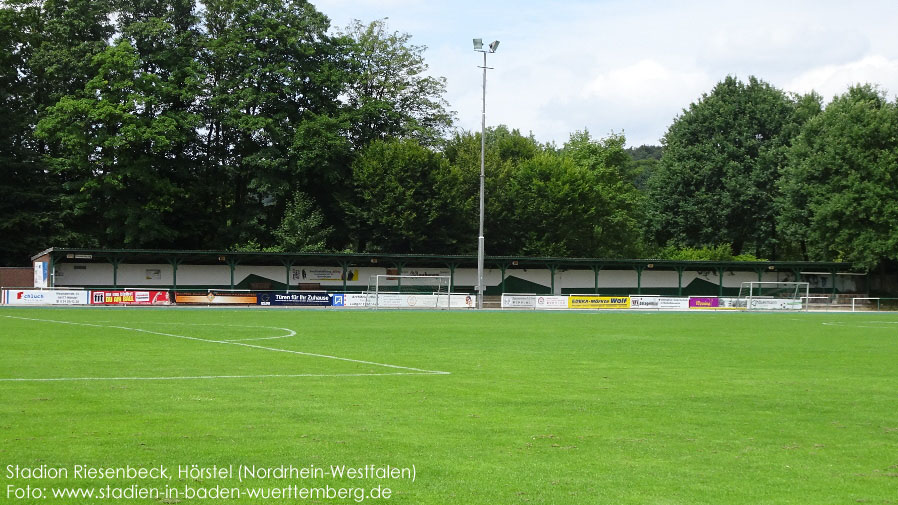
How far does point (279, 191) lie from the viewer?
69688 millimetres

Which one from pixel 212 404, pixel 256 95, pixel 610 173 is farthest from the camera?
pixel 610 173

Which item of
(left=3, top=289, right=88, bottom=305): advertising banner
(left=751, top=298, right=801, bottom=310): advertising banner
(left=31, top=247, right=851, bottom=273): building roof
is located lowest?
(left=751, top=298, right=801, bottom=310): advertising banner

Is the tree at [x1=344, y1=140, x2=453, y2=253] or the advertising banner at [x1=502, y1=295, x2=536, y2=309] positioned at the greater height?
the tree at [x1=344, y1=140, x2=453, y2=253]

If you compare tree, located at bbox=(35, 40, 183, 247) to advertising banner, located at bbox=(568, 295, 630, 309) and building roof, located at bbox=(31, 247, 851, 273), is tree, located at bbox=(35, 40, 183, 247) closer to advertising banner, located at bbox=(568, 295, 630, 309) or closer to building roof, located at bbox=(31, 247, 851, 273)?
building roof, located at bbox=(31, 247, 851, 273)

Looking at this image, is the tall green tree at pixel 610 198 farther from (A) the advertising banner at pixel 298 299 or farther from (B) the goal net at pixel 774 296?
(A) the advertising banner at pixel 298 299

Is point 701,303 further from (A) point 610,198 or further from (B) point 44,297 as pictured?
(B) point 44,297

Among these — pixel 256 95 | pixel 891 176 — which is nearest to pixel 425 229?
pixel 256 95

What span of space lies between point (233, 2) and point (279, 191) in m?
16.2

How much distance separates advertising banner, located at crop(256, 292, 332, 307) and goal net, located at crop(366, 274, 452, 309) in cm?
292

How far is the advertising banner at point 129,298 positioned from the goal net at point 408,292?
13162 mm

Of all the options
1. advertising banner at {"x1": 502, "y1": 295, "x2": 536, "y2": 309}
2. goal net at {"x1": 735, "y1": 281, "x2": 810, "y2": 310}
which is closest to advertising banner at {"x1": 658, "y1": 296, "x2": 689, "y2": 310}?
goal net at {"x1": 735, "y1": 281, "x2": 810, "y2": 310}

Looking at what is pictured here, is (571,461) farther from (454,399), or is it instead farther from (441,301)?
(441,301)

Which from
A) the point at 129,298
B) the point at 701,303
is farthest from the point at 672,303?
the point at 129,298

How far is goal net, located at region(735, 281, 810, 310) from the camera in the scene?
6297 centimetres
